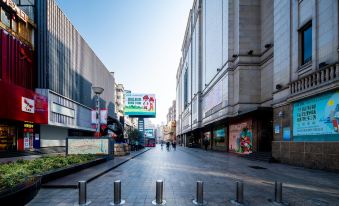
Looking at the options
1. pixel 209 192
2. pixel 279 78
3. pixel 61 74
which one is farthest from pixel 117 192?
pixel 61 74

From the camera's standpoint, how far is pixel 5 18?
2511 cm

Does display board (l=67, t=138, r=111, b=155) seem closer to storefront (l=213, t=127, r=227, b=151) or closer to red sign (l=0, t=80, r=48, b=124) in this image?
red sign (l=0, t=80, r=48, b=124)

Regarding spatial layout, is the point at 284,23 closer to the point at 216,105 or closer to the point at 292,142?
the point at 292,142

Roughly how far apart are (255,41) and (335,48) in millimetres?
15094

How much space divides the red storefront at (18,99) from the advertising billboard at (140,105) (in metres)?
22.9

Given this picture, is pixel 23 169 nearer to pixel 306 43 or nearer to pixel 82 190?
pixel 82 190

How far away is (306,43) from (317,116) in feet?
18.8

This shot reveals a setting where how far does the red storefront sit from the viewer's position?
74.9ft

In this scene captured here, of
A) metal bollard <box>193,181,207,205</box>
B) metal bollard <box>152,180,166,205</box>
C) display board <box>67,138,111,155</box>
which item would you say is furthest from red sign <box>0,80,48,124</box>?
metal bollard <box>193,181,207,205</box>

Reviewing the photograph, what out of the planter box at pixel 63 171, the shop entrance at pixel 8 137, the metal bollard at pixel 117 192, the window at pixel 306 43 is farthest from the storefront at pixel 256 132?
the shop entrance at pixel 8 137

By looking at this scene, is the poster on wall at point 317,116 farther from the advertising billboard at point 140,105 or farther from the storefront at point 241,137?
the advertising billboard at point 140,105

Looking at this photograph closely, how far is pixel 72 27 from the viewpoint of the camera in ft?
134

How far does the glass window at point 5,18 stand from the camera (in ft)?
80.9

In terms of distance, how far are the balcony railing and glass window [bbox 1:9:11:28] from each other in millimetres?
28145
